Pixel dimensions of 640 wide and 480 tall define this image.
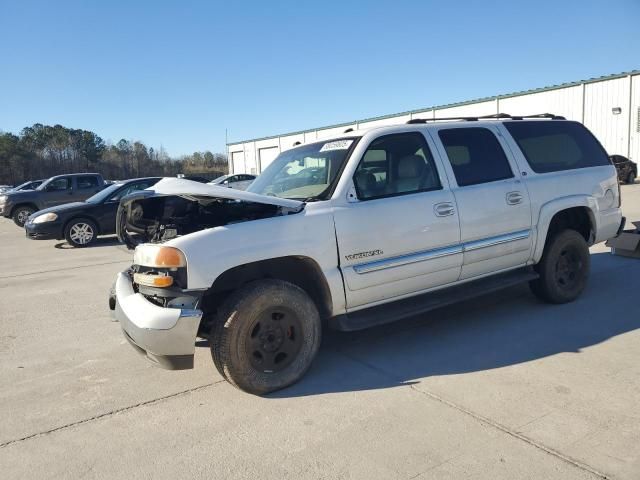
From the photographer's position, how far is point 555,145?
5.37 m

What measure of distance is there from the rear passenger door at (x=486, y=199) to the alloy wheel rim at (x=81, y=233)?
1051cm

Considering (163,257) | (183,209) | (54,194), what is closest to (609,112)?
(54,194)

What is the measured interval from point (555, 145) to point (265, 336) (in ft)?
12.5

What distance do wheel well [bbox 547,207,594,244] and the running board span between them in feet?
1.97

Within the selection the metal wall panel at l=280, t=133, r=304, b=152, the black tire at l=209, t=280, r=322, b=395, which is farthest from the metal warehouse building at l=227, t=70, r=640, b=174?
the black tire at l=209, t=280, r=322, b=395

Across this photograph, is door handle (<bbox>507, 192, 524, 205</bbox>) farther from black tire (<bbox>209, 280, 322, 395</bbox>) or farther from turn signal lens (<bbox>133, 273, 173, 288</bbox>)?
turn signal lens (<bbox>133, 273, 173, 288</bbox>)

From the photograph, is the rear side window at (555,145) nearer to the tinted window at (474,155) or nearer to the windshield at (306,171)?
the tinted window at (474,155)

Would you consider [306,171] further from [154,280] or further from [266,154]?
[266,154]

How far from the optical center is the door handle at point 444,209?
4234mm

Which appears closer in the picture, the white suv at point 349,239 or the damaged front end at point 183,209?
the white suv at point 349,239

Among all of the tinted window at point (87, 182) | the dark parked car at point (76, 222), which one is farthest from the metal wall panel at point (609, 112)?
the dark parked car at point (76, 222)

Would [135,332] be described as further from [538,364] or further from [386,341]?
[538,364]

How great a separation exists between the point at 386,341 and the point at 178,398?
1878 millimetres

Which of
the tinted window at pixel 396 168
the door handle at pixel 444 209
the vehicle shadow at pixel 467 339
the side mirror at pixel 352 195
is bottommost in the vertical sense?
the vehicle shadow at pixel 467 339
